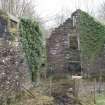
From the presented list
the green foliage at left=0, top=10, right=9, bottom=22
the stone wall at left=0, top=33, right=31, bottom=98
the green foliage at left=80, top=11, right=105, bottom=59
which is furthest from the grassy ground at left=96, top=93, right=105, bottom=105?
the green foliage at left=80, top=11, right=105, bottom=59

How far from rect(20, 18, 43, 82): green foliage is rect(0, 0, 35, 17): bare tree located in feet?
36.8

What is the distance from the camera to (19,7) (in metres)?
23.4

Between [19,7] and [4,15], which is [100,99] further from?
[19,7]

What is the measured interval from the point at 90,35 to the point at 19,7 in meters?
11.4

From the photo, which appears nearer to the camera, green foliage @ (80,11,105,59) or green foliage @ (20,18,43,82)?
green foliage @ (20,18,43,82)

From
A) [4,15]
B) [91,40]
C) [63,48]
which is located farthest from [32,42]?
[91,40]

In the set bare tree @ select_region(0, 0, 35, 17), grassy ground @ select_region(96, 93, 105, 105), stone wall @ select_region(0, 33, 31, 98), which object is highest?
bare tree @ select_region(0, 0, 35, 17)

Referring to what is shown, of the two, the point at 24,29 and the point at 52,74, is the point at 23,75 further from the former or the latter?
the point at 52,74

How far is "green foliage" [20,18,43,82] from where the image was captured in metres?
9.00

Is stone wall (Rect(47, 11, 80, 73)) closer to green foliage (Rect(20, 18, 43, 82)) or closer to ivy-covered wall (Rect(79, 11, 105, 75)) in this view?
ivy-covered wall (Rect(79, 11, 105, 75))

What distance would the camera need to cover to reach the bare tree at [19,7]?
2128 cm

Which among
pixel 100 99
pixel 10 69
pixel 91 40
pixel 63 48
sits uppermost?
pixel 91 40

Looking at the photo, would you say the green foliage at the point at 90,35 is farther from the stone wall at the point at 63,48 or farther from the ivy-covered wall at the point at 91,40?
the stone wall at the point at 63,48

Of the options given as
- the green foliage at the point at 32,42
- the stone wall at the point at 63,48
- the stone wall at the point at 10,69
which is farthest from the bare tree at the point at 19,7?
Result: the stone wall at the point at 10,69
